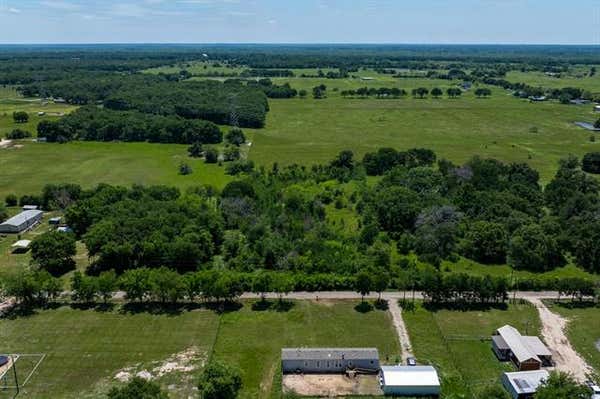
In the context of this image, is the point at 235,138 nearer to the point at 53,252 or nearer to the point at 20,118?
the point at 53,252

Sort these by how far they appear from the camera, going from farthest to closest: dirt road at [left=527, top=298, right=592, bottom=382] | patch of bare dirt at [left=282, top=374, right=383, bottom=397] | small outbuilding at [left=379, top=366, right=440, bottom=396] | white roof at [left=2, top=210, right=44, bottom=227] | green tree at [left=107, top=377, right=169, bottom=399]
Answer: white roof at [left=2, top=210, right=44, bottom=227]
dirt road at [left=527, top=298, right=592, bottom=382]
patch of bare dirt at [left=282, top=374, right=383, bottom=397]
small outbuilding at [left=379, top=366, right=440, bottom=396]
green tree at [left=107, top=377, right=169, bottom=399]

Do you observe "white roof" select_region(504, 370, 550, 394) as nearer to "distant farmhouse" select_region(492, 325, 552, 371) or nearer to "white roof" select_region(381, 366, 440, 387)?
"distant farmhouse" select_region(492, 325, 552, 371)

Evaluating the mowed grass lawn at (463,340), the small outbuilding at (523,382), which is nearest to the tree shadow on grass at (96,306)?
the mowed grass lawn at (463,340)

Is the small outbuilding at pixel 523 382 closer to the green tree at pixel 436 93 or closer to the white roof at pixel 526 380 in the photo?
the white roof at pixel 526 380

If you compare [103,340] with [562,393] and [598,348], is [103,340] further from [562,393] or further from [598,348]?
[598,348]

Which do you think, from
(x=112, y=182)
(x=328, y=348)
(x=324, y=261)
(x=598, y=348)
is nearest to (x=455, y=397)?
(x=328, y=348)

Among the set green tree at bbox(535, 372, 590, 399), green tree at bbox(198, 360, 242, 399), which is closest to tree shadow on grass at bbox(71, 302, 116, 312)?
green tree at bbox(198, 360, 242, 399)

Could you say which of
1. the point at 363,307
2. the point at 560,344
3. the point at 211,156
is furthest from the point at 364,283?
the point at 211,156
